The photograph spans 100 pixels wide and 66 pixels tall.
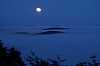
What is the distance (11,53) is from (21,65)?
0.31 m

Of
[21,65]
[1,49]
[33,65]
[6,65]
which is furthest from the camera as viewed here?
[33,65]

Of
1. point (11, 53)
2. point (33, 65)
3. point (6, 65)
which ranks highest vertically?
point (33, 65)

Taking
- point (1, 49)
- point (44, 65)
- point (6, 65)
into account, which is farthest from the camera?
point (44, 65)

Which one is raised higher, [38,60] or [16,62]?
[38,60]

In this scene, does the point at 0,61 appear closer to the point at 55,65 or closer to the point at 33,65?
the point at 33,65

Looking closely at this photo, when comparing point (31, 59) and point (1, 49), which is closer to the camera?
point (1, 49)

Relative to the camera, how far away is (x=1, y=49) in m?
3.17

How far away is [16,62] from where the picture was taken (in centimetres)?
318

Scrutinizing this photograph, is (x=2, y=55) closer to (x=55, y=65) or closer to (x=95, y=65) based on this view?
(x=55, y=65)

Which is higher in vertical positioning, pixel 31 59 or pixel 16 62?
pixel 31 59

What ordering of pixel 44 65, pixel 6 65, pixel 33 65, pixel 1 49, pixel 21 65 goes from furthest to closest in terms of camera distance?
pixel 33 65
pixel 44 65
pixel 21 65
pixel 1 49
pixel 6 65

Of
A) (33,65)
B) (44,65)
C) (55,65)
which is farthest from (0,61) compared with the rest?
(55,65)

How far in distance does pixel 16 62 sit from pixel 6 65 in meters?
0.23

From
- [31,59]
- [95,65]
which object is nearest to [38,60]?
[31,59]
